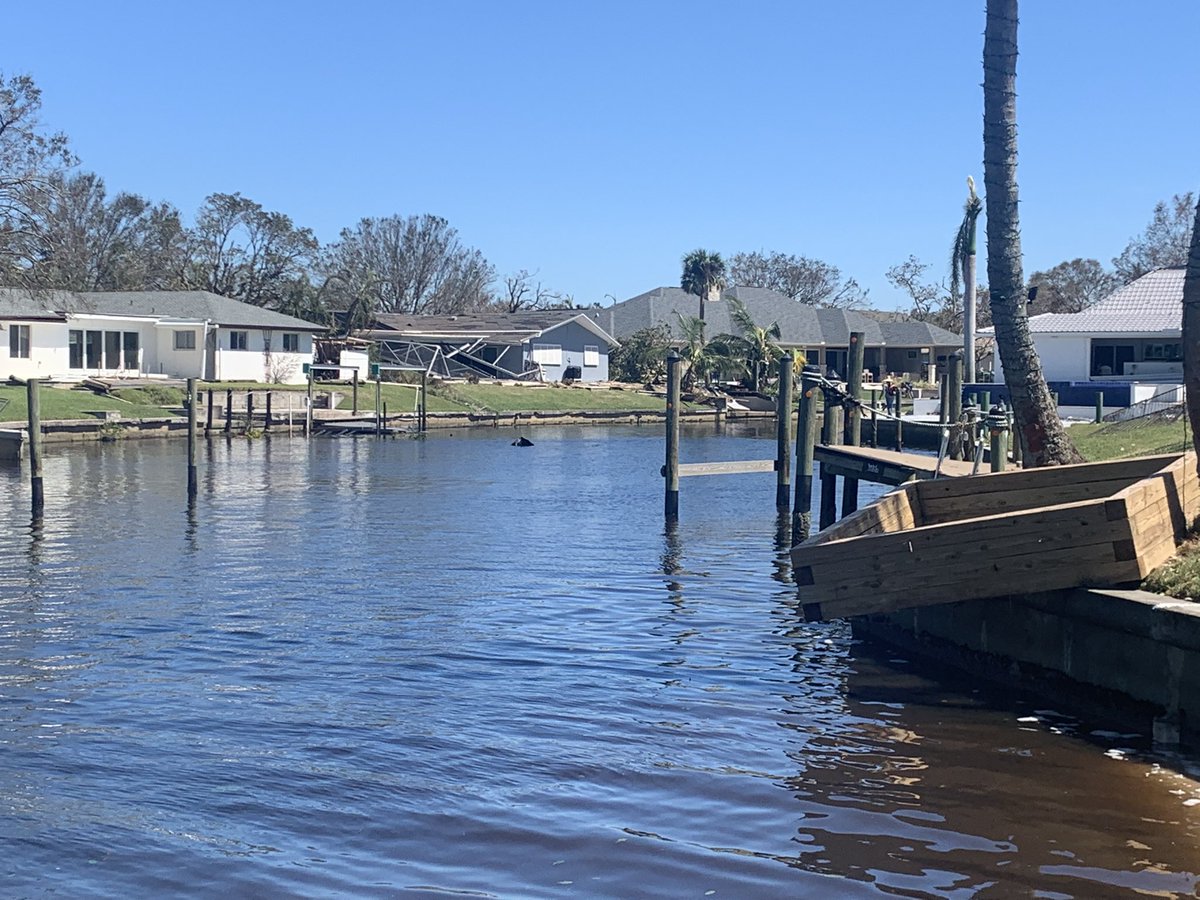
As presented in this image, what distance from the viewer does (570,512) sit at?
28.3 m

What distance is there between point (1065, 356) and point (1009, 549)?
4656 cm

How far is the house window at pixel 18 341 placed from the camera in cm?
5401

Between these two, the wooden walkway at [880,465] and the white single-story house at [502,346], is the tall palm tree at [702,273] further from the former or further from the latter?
Answer: the wooden walkway at [880,465]

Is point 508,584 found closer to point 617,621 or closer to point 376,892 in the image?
point 617,621

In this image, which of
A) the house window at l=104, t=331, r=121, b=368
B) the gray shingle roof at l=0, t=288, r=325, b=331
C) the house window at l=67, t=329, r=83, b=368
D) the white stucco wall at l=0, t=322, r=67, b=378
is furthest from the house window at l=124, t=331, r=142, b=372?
→ the white stucco wall at l=0, t=322, r=67, b=378

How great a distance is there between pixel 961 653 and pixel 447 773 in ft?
16.3

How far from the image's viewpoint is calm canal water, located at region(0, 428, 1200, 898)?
300 inches

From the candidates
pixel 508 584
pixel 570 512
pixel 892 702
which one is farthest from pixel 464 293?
pixel 892 702

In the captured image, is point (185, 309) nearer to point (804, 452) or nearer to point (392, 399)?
point (392, 399)

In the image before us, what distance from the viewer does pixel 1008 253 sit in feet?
49.1

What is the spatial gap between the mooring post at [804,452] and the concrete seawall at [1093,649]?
9.77m

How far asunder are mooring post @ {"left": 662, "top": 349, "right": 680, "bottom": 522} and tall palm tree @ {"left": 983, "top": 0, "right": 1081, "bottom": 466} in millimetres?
9333

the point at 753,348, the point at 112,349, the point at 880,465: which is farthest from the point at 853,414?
the point at 753,348

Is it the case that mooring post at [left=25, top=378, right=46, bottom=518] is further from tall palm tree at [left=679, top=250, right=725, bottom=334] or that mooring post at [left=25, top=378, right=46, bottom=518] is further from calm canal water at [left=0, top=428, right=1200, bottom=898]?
tall palm tree at [left=679, top=250, right=725, bottom=334]
